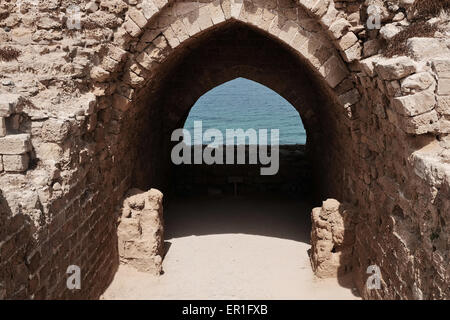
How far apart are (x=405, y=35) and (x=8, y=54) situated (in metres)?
4.16

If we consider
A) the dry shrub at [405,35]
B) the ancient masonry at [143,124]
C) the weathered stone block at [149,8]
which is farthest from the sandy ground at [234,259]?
the weathered stone block at [149,8]

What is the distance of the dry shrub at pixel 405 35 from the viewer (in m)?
4.36

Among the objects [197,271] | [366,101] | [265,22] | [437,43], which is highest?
A: [265,22]

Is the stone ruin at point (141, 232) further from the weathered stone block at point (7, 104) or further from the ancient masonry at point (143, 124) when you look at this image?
the weathered stone block at point (7, 104)

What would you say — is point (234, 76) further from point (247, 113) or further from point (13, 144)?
point (247, 113)

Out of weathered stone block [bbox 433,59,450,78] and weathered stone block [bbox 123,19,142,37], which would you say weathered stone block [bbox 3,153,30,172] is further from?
weathered stone block [bbox 433,59,450,78]

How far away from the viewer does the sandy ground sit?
18.5 feet

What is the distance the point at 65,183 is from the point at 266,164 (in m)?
6.33

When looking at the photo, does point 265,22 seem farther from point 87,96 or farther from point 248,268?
point 248,268

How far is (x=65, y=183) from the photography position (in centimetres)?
440

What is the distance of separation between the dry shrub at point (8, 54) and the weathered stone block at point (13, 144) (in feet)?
4.55

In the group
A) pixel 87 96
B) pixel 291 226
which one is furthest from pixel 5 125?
pixel 291 226

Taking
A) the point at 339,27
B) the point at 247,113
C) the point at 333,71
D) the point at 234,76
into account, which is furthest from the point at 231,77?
the point at 247,113

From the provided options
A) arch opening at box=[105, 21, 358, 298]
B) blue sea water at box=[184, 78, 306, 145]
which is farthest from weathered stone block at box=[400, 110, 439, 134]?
blue sea water at box=[184, 78, 306, 145]
